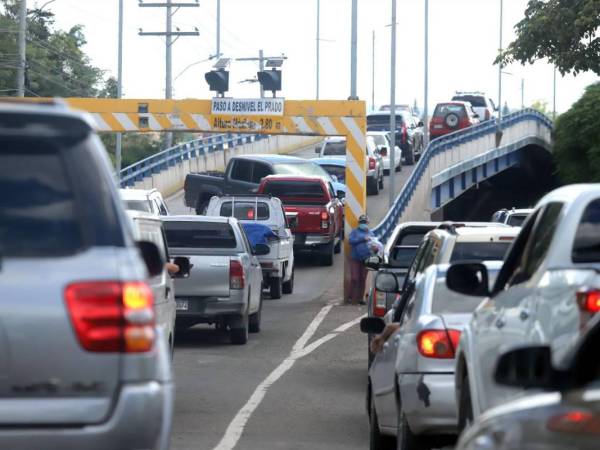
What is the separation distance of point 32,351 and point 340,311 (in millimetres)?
21947

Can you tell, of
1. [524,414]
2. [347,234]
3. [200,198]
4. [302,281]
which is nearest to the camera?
[524,414]

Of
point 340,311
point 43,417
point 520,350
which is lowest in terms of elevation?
point 340,311

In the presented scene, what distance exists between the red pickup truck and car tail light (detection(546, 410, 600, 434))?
29.2 meters

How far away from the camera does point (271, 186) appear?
3484cm

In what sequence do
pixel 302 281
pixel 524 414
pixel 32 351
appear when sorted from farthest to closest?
1. pixel 302 281
2. pixel 32 351
3. pixel 524 414

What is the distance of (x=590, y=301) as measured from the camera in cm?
670

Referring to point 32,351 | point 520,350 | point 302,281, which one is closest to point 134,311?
point 32,351

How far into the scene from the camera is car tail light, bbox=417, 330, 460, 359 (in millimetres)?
9016

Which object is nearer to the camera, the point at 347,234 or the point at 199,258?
the point at 199,258

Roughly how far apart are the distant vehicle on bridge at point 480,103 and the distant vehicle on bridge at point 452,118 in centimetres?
628

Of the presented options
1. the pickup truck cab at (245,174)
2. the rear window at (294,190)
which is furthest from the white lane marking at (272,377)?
the pickup truck cab at (245,174)

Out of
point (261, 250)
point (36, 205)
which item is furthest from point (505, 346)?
point (261, 250)

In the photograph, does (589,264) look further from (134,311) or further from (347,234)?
(347,234)

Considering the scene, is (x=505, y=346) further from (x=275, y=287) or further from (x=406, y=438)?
(x=275, y=287)
